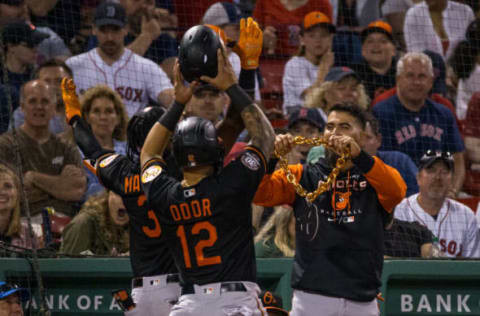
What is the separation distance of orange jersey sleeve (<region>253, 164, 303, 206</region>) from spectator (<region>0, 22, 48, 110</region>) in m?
3.82

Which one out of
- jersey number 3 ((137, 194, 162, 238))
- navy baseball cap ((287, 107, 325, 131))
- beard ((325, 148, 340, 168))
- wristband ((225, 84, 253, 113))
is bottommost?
jersey number 3 ((137, 194, 162, 238))

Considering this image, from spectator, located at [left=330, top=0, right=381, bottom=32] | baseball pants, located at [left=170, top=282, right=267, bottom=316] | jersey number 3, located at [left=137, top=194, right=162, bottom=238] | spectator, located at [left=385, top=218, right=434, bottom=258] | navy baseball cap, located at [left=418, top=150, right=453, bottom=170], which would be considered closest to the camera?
baseball pants, located at [left=170, top=282, right=267, bottom=316]

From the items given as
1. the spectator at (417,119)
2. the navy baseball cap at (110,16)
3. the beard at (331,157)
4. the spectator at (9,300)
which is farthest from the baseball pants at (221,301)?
the navy baseball cap at (110,16)

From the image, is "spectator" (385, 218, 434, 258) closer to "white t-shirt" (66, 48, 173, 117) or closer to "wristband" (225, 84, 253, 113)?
"wristband" (225, 84, 253, 113)

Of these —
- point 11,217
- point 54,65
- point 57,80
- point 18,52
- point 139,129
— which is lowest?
point 11,217

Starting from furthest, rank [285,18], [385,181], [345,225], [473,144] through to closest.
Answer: [285,18] → [473,144] → [345,225] → [385,181]

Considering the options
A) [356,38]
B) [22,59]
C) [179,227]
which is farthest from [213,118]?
[179,227]

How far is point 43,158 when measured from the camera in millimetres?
6711

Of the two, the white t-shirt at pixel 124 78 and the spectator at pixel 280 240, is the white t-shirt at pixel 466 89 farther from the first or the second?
the spectator at pixel 280 240

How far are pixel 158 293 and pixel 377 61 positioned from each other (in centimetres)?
501

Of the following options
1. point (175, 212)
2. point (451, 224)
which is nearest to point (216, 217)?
point (175, 212)

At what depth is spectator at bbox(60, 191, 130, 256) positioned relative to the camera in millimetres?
5754

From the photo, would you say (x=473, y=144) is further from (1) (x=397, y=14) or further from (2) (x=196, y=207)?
(2) (x=196, y=207)

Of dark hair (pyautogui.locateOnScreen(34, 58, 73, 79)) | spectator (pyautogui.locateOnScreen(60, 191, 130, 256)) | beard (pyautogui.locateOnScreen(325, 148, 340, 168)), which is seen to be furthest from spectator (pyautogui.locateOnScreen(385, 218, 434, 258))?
dark hair (pyautogui.locateOnScreen(34, 58, 73, 79))
